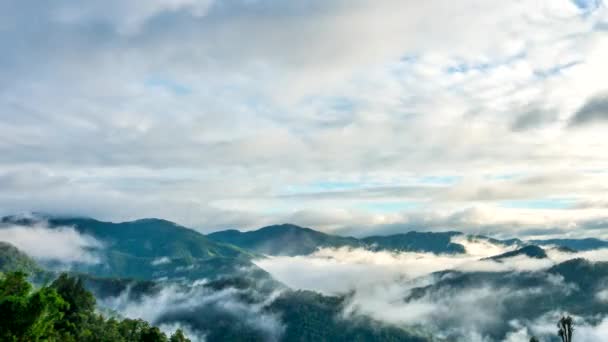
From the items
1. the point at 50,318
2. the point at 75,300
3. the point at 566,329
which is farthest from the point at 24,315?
the point at 566,329

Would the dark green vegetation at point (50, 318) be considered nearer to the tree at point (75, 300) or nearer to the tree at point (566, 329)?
the tree at point (75, 300)

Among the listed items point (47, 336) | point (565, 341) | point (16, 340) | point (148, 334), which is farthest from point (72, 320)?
point (565, 341)

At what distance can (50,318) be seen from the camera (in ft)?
377

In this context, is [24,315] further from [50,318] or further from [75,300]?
[75,300]

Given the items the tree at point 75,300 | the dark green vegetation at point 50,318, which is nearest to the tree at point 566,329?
the dark green vegetation at point 50,318

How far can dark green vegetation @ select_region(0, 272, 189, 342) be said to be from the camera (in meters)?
97.9

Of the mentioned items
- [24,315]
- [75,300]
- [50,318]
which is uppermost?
[24,315]

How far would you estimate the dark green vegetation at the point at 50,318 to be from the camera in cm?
9788

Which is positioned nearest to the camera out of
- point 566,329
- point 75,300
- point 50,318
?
point 566,329

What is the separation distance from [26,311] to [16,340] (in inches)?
224

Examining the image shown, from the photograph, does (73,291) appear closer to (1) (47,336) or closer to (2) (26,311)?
(1) (47,336)

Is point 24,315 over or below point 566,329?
over

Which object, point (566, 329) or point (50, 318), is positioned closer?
point (566, 329)

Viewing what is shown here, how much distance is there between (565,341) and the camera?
362ft
